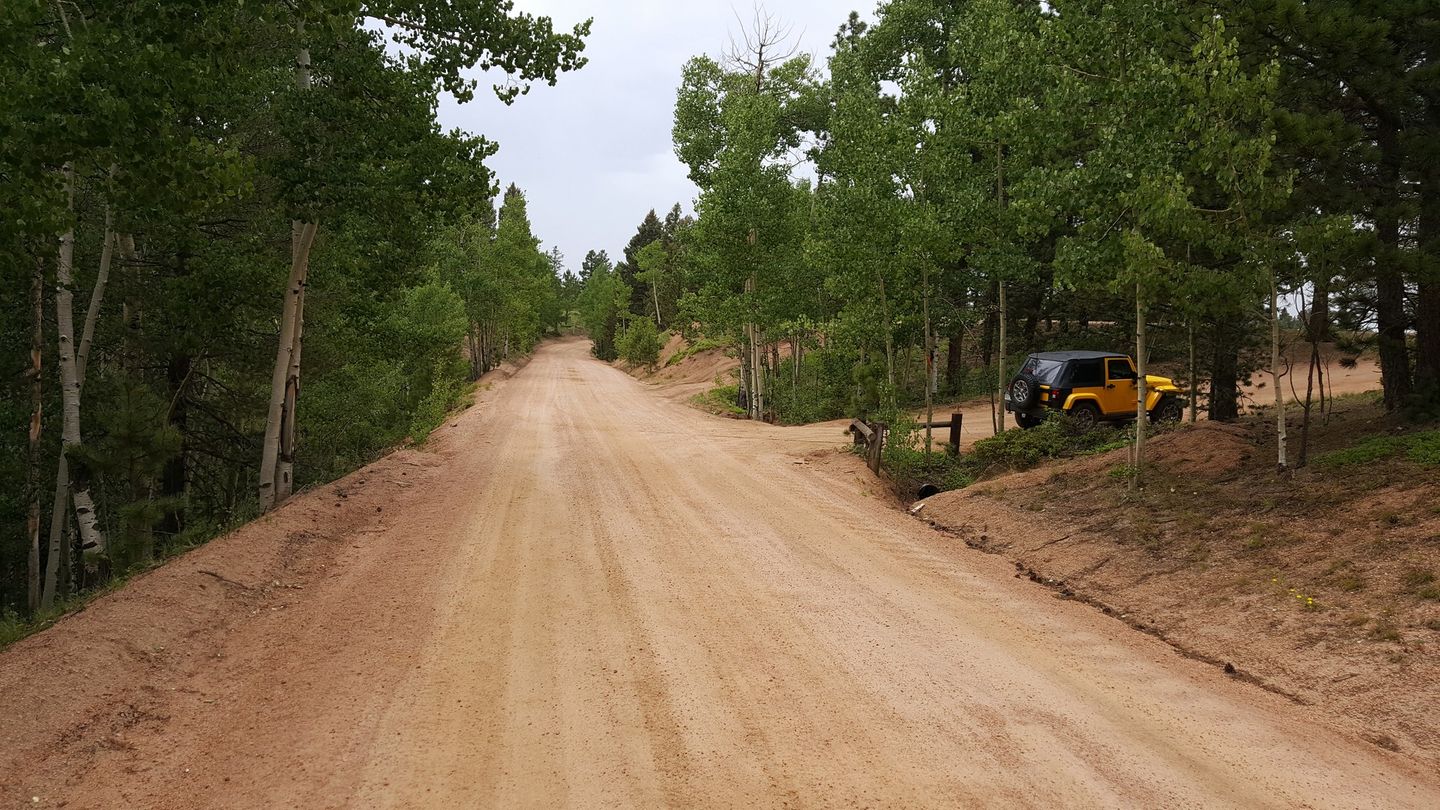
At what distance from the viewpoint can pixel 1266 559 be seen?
25.9 feet

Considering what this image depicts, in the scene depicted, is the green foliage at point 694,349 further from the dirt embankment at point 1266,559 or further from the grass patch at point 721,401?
the dirt embankment at point 1266,559

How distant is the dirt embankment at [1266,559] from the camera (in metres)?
5.87

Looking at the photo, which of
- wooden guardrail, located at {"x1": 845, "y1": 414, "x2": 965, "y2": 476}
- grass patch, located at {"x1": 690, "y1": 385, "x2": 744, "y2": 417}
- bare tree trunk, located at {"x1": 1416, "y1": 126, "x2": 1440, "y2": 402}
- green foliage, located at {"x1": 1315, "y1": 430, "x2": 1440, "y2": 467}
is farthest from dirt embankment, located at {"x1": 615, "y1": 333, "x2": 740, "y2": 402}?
green foliage, located at {"x1": 1315, "y1": 430, "x2": 1440, "y2": 467}

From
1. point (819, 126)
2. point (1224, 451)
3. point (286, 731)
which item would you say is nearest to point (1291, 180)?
point (1224, 451)

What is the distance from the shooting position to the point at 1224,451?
11.4 meters

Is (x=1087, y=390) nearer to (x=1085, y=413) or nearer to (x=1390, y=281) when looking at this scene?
(x=1085, y=413)

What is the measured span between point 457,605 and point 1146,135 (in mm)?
10918

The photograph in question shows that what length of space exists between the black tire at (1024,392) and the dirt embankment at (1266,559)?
18.0 feet

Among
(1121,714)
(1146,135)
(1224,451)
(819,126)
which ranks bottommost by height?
(1121,714)

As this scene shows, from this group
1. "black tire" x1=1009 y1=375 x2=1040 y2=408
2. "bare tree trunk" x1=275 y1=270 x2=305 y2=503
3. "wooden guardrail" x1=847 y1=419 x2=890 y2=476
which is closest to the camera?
"bare tree trunk" x1=275 y1=270 x2=305 y2=503

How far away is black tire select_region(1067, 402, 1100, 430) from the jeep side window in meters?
0.44

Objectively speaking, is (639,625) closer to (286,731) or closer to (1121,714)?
(286,731)

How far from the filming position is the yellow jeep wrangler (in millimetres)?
17500

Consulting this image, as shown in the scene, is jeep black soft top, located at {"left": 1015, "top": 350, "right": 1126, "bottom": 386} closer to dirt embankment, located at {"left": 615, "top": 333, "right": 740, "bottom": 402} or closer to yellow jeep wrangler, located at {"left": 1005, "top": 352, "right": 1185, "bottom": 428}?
yellow jeep wrangler, located at {"left": 1005, "top": 352, "right": 1185, "bottom": 428}
